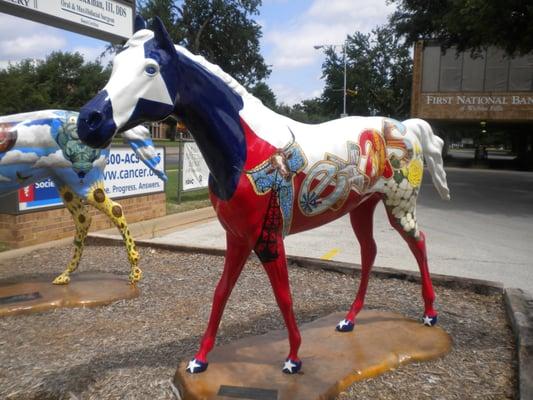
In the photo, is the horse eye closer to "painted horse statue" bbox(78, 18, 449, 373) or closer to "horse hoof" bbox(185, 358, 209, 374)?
"painted horse statue" bbox(78, 18, 449, 373)

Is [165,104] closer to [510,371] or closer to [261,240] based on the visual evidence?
[261,240]

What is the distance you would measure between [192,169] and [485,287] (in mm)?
8453

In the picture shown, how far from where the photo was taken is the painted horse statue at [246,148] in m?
2.31

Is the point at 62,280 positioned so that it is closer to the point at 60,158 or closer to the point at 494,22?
the point at 60,158

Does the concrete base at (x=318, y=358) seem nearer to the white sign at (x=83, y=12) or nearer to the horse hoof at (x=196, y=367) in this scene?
the horse hoof at (x=196, y=367)

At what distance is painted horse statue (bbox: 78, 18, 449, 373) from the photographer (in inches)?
90.8

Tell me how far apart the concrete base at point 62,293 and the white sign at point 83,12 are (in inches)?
135

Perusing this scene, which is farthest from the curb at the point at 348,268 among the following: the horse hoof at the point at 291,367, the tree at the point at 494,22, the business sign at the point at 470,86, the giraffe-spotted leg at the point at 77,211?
the business sign at the point at 470,86

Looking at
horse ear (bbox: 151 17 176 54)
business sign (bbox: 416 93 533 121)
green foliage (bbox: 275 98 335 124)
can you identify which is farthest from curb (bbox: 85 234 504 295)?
green foliage (bbox: 275 98 335 124)

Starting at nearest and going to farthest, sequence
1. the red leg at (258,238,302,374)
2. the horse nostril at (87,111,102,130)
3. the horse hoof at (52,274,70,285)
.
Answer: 1. the horse nostril at (87,111,102,130)
2. the red leg at (258,238,302,374)
3. the horse hoof at (52,274,70,285)

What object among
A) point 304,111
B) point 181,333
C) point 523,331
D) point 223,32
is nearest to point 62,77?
point 223,32

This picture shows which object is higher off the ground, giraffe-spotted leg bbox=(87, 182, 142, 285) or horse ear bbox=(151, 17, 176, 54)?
horse ear bbox=(151, 17, 176, 54)

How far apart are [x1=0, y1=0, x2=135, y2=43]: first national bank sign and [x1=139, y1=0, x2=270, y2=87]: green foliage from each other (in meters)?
33.7

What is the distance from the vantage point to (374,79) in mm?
46344
